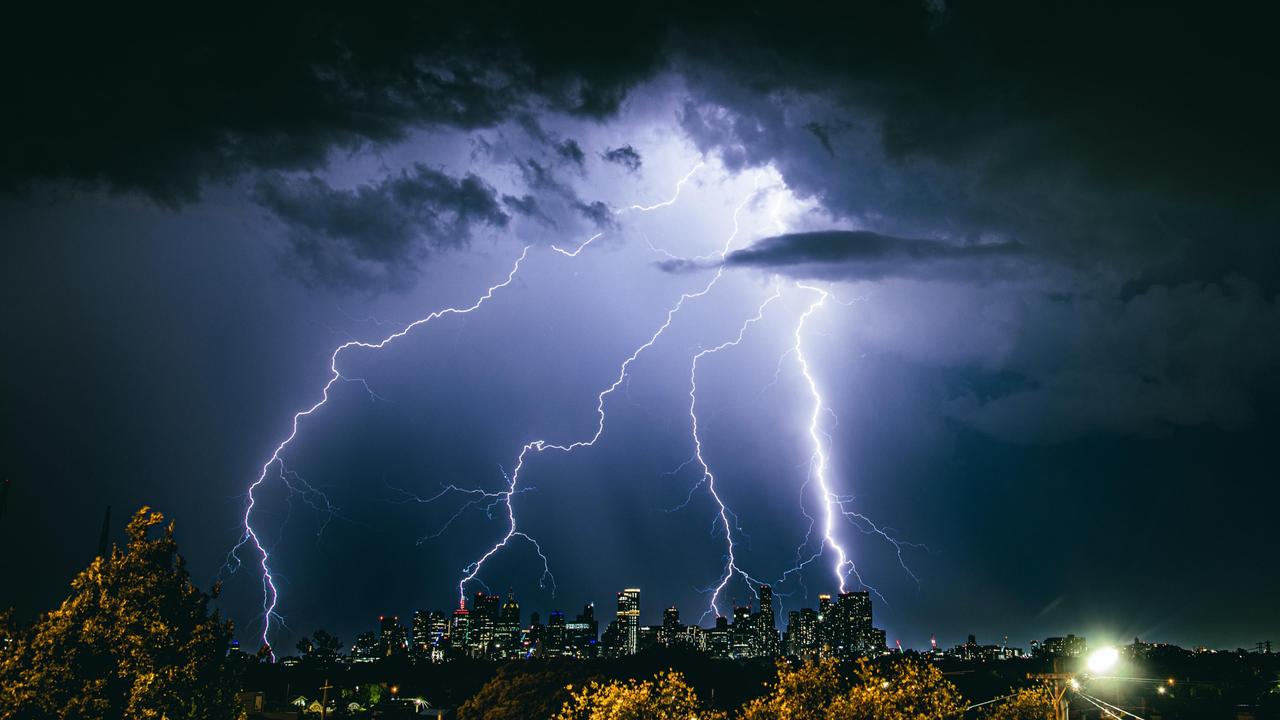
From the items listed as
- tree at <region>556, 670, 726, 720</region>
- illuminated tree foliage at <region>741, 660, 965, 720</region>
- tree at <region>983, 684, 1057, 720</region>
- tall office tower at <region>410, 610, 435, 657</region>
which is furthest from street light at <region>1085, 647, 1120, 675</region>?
tall office tower at <region>410, 610, 435, 657</region>

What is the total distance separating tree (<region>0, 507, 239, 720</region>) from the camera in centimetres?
998

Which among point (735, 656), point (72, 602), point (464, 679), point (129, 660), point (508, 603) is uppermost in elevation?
point (508, 603)

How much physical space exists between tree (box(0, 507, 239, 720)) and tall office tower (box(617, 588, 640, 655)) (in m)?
153

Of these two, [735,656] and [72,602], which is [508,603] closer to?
[735,656]

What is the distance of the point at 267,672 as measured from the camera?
63.4 meters

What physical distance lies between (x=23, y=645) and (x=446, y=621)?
171923 mm

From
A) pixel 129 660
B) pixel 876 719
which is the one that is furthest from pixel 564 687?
pixel 129 660

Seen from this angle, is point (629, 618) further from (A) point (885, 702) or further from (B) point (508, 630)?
(A) point (885, 702)

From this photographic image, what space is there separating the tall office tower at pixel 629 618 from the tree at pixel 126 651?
501 ft

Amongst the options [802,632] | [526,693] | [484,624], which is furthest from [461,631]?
[526,693]

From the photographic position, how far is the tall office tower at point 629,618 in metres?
158

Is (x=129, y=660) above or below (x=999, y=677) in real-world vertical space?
below

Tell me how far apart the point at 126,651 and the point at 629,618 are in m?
162

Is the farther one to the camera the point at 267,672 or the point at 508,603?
the point at 508,603
